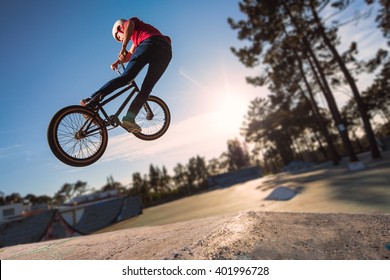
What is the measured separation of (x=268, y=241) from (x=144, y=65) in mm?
2675

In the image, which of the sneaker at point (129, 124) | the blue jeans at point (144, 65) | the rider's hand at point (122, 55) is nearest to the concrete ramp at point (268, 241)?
the sneaker at point (129, 124)

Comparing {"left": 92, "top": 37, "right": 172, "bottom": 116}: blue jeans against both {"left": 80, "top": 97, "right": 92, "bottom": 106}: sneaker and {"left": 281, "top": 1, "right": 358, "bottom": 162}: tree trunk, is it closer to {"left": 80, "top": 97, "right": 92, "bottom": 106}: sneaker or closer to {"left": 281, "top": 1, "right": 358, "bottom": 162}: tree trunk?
{"left": 80, "top": 97, "right": 92, "bottom": 106}: sneaker

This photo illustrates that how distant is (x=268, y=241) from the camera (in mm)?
2092

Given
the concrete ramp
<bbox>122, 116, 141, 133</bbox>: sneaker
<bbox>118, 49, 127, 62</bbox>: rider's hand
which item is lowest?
the concrete ramp

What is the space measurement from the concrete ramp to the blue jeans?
5.85 ft

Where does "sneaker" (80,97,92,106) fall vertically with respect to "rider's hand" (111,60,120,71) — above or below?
below

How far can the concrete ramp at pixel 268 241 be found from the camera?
1911mm

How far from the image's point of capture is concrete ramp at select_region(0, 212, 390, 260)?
1911mm

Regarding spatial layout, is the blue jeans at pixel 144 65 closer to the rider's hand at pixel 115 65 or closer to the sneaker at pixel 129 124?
the sneaker at pixel 129 124

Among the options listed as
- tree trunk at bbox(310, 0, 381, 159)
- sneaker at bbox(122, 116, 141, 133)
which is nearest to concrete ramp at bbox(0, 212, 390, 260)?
sneaker at bbox(122, 116, 141, 133)

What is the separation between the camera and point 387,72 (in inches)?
915

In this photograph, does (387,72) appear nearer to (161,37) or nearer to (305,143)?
(161,37)
